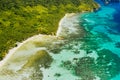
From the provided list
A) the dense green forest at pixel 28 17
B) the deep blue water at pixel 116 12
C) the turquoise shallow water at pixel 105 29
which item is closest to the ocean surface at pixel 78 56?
the turquoise shallow water at pixel 105 29

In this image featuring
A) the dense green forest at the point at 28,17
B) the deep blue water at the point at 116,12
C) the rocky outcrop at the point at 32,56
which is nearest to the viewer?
the rocky outcrop at the point at 32,56

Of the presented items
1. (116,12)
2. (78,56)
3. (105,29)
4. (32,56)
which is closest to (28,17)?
(105,29)

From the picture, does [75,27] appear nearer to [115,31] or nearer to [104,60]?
[115,31]

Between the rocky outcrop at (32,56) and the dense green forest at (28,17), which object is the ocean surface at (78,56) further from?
the dense green forest at (28,17)

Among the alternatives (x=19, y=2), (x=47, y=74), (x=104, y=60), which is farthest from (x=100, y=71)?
(x=19, y=2)

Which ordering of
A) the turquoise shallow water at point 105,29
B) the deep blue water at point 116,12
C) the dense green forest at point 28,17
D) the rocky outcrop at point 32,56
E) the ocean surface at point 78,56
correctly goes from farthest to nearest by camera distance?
the deep blue water at point 116,12
the turquoise shallow water at point 105,29
the dense green forest at point 28,17
the ocean surface at point 78,56
the rocky outcrop at point 32,56

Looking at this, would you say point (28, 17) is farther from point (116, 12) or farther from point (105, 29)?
point (116, 12)

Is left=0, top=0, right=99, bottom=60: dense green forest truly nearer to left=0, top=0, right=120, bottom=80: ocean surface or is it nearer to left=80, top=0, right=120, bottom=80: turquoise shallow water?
left=0, top=0, right=120, bottom=80: ocean surface
